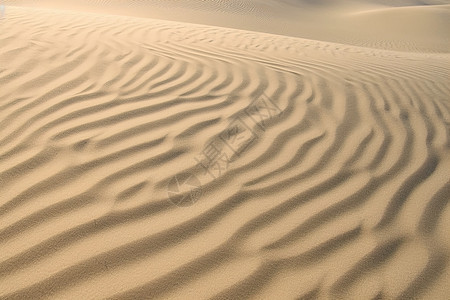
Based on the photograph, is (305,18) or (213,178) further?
(305,18)

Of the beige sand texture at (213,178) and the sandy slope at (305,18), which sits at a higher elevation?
the sandy slope at (305,18)

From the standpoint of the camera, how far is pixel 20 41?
3.53m

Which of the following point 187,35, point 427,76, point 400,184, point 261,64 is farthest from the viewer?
point 187,35

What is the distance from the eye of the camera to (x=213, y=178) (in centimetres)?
201

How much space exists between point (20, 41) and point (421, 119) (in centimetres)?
371

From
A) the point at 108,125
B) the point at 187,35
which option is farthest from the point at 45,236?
the point at 187,35

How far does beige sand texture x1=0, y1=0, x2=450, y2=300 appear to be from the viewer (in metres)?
1.48

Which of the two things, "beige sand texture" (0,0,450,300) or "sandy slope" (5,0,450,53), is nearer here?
"beige sand texture" (0,0,450,300)

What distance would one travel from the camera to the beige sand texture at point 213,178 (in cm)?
148

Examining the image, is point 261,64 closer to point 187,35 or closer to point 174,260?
point 187,35

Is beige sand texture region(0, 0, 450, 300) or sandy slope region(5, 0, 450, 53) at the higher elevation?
sandy slope region(5, 0, 450, 53)

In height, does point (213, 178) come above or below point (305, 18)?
below

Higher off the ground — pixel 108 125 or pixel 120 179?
pixel 108 125

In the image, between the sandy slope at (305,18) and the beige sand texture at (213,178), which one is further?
the sandy slope at (305,18)
